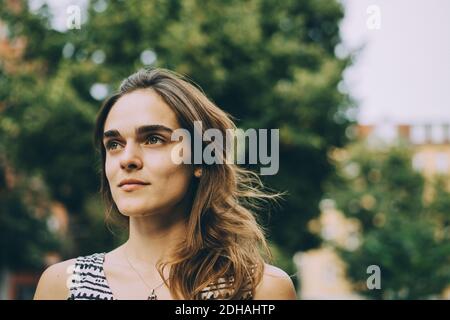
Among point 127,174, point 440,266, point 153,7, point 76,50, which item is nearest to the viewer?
point 127,174

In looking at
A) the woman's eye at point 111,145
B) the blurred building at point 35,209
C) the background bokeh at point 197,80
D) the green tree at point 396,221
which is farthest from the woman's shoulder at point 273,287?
the green tree at point 396,221

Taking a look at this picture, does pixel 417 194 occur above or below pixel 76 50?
above

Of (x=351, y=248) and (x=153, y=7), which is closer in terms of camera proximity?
(x=153, y=7)

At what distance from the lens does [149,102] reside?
6.40 ft

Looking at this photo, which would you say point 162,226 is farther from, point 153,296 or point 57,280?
point 57,280

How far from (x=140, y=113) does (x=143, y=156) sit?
12cm

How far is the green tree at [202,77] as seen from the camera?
13.7 meters

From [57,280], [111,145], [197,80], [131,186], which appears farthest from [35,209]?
[131,186]

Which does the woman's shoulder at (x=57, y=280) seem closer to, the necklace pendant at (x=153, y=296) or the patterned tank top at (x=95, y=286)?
the patterned tank top at (x=95, y=286)

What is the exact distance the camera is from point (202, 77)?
12.9 meters

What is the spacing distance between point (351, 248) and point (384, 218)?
2209 mm
